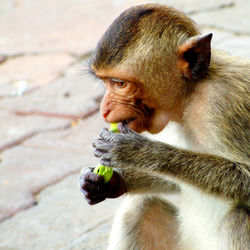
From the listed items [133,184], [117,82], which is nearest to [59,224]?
[133,184]

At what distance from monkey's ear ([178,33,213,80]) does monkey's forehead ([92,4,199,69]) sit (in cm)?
14

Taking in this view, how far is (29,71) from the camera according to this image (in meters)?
8.87

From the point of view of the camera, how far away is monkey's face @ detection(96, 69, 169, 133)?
4242 millimetres

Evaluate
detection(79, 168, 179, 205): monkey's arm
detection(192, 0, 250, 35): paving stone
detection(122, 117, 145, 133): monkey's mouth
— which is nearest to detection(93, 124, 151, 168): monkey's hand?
detection(122, 117, 145, 133): monkey's mouth

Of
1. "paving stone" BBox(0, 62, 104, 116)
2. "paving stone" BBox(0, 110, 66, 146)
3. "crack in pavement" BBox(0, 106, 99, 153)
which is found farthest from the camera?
"paving stone" BBox(0, 62, 104, 116)

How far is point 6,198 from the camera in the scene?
5.98 m

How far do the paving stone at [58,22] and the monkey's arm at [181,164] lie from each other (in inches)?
202

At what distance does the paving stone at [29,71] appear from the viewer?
8531 mm

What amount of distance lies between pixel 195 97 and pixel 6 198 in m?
2.34

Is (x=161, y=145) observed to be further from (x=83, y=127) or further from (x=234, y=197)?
(x=83, y=127)

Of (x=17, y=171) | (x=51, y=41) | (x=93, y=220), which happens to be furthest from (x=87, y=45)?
(x=93, y=220)

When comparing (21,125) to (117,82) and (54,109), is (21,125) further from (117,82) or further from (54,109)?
(117,82)

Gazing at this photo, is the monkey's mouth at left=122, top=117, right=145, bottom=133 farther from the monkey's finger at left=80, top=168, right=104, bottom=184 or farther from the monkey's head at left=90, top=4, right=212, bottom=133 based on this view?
the monkey's finger at left=80, top=168, right=104, bottom=184

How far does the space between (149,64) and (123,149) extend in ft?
1.68
